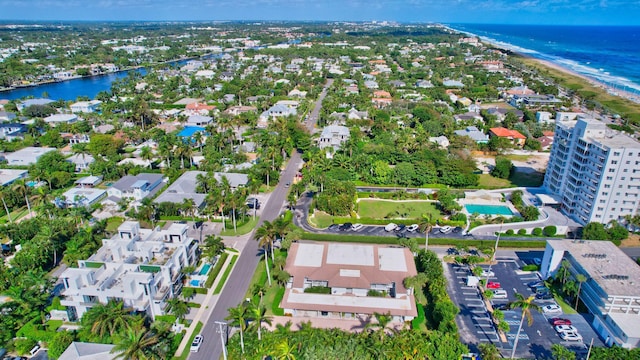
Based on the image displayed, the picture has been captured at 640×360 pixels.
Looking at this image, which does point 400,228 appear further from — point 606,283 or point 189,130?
point 189,130

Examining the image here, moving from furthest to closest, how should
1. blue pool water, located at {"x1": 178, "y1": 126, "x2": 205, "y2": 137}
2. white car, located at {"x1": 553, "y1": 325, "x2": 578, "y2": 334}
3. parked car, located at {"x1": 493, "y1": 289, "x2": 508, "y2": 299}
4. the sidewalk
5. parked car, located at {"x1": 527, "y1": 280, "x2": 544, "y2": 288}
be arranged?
blue pool water, located at {"x1": 178, "y1": 126, "x2": 205, "y2": 137} → parked car, located at {"x1": 527, "y1": 280, "x2": 544, "y2": 288} → parked car, located at {"x1": 493, "y1": 289, "x2": 508, "y2": 299} → white car, located at {"x1": 553, "y1": 325, "x2": 578, "y2": 334} → the sidewalk

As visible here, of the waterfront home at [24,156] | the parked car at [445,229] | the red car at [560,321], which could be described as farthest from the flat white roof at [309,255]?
the waterfront home at [24,156]

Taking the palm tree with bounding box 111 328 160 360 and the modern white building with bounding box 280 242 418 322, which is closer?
the palm tree with bounding box 111 328 160 360

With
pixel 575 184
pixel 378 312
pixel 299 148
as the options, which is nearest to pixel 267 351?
pixel 378 312

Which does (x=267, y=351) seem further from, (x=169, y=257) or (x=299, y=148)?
(x=299, y=148)

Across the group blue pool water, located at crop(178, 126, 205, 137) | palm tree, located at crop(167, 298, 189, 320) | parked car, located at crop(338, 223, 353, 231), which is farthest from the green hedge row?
blue pool water, located at crop(178, 126, 205, 137)

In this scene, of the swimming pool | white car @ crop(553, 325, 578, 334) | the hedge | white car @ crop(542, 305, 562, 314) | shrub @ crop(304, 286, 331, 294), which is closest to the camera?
white car @ crop(553, 325, 578, 334)

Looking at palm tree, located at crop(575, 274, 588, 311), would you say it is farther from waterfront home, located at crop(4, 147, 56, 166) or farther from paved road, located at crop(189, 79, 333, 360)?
waterfront home, located at crop(4, 147, 56, 166)
